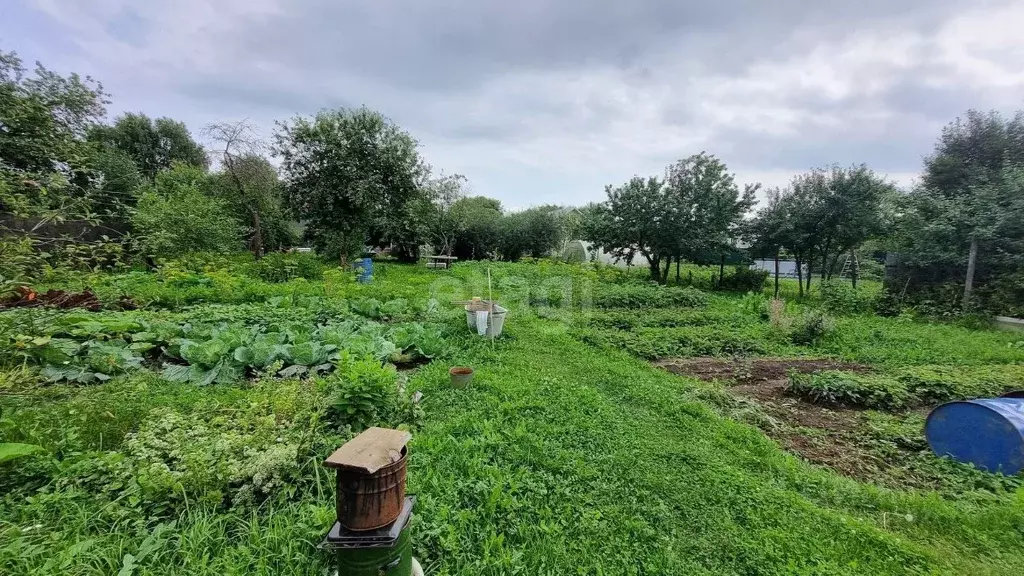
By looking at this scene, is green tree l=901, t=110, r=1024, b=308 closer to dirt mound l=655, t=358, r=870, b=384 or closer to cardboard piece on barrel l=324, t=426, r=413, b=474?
dirt mound l=655, t=358, r=870, b=384

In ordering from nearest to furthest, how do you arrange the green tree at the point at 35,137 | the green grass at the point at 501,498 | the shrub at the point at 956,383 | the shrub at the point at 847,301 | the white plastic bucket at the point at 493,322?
the green grass at the point at 501,498, the green tree at the point at 35,137, the shrub at the point at 956,383, the white plastic bucket at the point at 493,322, the shrub at the point at 847,301

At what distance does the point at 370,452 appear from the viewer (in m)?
1.53

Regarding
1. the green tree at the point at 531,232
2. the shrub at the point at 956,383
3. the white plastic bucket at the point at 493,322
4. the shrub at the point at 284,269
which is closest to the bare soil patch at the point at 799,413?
the shrub at the point at 956,383

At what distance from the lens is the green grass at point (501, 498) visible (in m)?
1.87

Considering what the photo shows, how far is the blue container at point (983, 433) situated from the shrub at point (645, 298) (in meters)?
Result: 6.38

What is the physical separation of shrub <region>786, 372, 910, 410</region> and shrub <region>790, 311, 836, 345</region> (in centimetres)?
240

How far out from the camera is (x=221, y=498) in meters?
2.02

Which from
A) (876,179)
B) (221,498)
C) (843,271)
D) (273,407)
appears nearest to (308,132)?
(273,407)

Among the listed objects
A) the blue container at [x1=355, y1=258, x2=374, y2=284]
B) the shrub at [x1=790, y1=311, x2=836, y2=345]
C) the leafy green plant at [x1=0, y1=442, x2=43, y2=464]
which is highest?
the blue container at [x1=355, y1=258, x2=374, y2=284]

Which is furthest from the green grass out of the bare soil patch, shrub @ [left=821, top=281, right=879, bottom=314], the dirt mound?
shrub @ [left=821, top=281, right=879, bottom=314]

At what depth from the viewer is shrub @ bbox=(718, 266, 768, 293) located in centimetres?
1365

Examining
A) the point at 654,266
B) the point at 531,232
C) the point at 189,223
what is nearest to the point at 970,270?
the point at 654,266

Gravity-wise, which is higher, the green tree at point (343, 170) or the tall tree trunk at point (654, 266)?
the green tree at point (343, 170)

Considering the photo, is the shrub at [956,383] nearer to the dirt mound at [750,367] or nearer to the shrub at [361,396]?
the dirt mound at [750,367]
